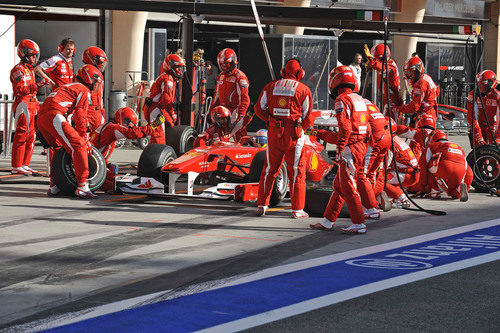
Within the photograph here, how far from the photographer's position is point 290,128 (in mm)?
10523

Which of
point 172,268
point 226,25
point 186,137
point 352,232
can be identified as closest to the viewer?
point 172,268

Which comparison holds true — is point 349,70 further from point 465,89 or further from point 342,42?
point 465,89

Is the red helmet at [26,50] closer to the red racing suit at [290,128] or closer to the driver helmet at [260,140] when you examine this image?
the driver helmet at [260,140]

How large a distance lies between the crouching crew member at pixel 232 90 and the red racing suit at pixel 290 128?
12.7 ft

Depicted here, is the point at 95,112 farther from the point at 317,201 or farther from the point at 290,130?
the point at 317,201

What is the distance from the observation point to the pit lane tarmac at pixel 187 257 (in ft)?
19.7

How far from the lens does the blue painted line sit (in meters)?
5.77

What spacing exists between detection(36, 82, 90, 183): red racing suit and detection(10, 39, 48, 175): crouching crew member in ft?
A: 9.08

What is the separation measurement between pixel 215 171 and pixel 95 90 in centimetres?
252

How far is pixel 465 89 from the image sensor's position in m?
30.4

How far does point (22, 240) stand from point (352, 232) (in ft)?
11.3

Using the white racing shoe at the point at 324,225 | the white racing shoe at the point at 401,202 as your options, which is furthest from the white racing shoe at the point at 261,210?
the white racing shoe at the point at 401,202

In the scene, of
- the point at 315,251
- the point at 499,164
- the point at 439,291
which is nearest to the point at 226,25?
the point at 499,164

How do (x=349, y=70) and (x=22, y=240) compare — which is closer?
(x=22, y=240)
